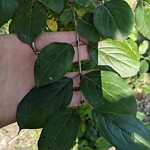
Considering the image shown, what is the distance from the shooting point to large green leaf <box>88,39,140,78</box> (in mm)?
1026

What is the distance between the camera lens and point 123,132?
0.94 m

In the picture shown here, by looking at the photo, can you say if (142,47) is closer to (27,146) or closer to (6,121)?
(27,146)

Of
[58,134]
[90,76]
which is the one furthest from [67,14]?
[58,134]

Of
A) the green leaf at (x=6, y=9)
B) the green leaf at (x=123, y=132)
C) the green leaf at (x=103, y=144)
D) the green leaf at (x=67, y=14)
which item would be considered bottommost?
the green leaf at (x=103, y=144)

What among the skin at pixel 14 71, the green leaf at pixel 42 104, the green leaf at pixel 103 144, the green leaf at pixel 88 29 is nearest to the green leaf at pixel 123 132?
the green leaf at pixel 42 104

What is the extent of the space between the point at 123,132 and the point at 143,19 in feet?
1.08

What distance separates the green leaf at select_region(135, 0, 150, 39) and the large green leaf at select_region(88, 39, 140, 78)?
7 centimetres

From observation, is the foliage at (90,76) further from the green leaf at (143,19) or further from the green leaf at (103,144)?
the green leaf at (103,144)

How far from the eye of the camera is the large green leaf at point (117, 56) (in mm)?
1026

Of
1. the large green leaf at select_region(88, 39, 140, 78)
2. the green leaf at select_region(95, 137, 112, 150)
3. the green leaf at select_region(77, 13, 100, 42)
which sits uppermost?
the green leaf at select_region(77, 13, 100, 42)

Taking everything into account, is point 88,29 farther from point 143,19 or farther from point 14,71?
point 14,71

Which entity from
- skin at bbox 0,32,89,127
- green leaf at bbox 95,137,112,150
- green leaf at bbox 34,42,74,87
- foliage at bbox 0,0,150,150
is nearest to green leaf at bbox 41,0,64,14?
foliage at bbox 0,0,150,150

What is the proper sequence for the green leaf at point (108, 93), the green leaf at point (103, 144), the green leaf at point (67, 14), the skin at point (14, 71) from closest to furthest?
the green leaf at point (108, 93)
the green leaf at point (67, 14)
the skin at point (14, 71)
the green leaf at point (103, 144)

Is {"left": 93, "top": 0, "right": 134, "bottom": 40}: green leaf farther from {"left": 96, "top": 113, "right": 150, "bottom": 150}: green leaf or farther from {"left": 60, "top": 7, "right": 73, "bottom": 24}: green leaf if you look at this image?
{"left": 96, "top": 113, "right": 150, "bottom": 150}: green leaf
